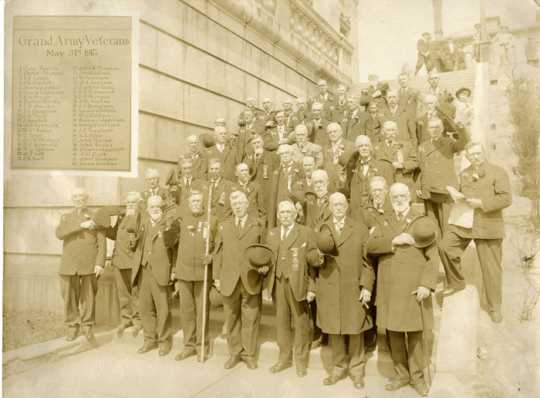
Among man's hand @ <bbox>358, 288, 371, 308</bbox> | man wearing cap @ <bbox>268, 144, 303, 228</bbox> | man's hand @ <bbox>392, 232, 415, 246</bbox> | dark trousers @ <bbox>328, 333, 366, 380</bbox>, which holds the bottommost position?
dark trousers @ <bbox>328, 333, 366, 380</bbox>

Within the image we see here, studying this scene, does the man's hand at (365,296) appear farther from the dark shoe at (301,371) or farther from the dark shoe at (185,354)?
the dark shoe at (185,354)

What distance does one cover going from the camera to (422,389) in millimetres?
3289

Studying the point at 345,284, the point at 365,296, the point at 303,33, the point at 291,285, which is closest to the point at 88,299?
the point at 291,285

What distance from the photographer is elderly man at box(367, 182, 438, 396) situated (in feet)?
10.9

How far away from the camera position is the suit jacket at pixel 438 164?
468 cm

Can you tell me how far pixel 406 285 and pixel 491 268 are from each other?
112 centimetres

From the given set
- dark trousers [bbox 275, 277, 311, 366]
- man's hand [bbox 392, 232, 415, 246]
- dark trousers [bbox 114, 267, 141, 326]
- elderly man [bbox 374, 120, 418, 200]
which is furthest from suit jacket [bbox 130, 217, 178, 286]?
elderly man [bbox 374, 120, 418, 200]

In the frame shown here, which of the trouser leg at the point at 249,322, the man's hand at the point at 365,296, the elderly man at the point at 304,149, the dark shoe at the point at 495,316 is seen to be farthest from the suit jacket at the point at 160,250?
the dark shoe at the point at 495,316

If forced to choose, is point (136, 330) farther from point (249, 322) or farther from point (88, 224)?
point (249, 322)

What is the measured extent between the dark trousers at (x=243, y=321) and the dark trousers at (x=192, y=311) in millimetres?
367

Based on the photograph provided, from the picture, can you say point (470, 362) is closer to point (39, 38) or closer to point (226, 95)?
point (39, 38)

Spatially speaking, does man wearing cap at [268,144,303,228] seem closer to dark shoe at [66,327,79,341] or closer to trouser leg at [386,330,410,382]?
trouser leg at [386,330,410,382]

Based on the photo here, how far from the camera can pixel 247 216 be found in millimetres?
4227

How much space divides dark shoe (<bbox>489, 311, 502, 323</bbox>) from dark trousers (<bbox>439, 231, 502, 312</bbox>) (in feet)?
0.09
